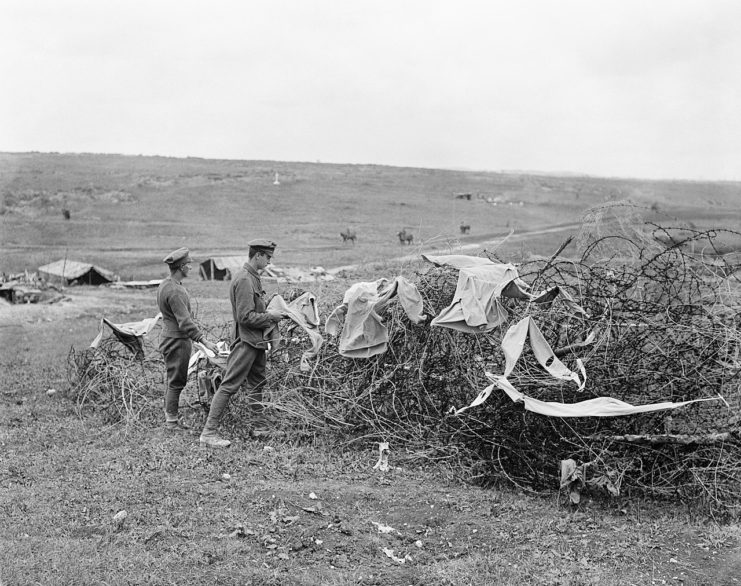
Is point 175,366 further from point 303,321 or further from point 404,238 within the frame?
point 404,238

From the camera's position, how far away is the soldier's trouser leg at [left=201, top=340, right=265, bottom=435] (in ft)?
20.9

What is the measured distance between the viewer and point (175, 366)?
6738mm

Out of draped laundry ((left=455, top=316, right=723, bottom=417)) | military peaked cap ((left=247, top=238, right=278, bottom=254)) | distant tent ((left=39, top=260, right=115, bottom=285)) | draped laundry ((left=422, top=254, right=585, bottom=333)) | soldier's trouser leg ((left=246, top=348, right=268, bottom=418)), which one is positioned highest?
military peaked cap ((left=247, top=238, right=278, bottom=254))

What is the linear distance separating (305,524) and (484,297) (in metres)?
2.45

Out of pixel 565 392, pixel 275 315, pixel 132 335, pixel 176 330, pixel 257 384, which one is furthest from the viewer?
pixel 132 335

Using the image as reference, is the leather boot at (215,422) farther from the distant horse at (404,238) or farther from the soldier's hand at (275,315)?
the distant horse at (404,238)

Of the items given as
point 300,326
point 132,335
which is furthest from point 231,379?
point 132,335

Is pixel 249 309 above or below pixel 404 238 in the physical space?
above

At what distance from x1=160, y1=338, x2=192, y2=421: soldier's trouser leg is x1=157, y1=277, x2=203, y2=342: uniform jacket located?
89mm

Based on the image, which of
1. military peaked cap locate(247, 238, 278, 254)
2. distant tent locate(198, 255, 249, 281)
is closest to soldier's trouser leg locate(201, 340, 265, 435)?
military peaked cap locate(247, 238, 278, 254)

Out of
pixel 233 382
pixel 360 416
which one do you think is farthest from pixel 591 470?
pixel 233 382

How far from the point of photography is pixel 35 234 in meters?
33.0

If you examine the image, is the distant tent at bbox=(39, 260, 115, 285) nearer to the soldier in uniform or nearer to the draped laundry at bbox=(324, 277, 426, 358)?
the soldier in uniform

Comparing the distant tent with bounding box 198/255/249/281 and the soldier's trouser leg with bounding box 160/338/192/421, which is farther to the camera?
the distant tent with bounding box 198/255/249/281
